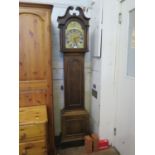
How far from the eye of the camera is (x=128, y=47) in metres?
1.93

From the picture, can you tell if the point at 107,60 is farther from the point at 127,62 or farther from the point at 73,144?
the point at 73,144

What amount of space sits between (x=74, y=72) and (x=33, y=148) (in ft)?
3.60

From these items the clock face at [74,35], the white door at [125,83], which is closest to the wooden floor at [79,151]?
the white door at [125,83]

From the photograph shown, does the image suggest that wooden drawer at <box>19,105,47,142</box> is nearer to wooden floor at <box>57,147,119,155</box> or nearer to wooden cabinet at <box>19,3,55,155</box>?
wooden cabinet at <box>19,3,55,155</box>

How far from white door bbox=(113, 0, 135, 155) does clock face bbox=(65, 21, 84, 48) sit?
51 centimetres

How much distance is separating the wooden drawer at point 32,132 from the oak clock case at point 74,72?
0.60m

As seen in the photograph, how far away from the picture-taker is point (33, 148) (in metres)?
1.72

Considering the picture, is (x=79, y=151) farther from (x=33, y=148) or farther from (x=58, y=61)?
(x=58, y=61)

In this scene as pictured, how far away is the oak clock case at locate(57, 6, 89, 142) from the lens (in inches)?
88.0

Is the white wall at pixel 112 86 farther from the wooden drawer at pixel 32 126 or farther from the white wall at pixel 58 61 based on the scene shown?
the wooden drawer at pixel 32 126

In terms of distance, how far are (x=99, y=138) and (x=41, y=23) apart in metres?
1.66
